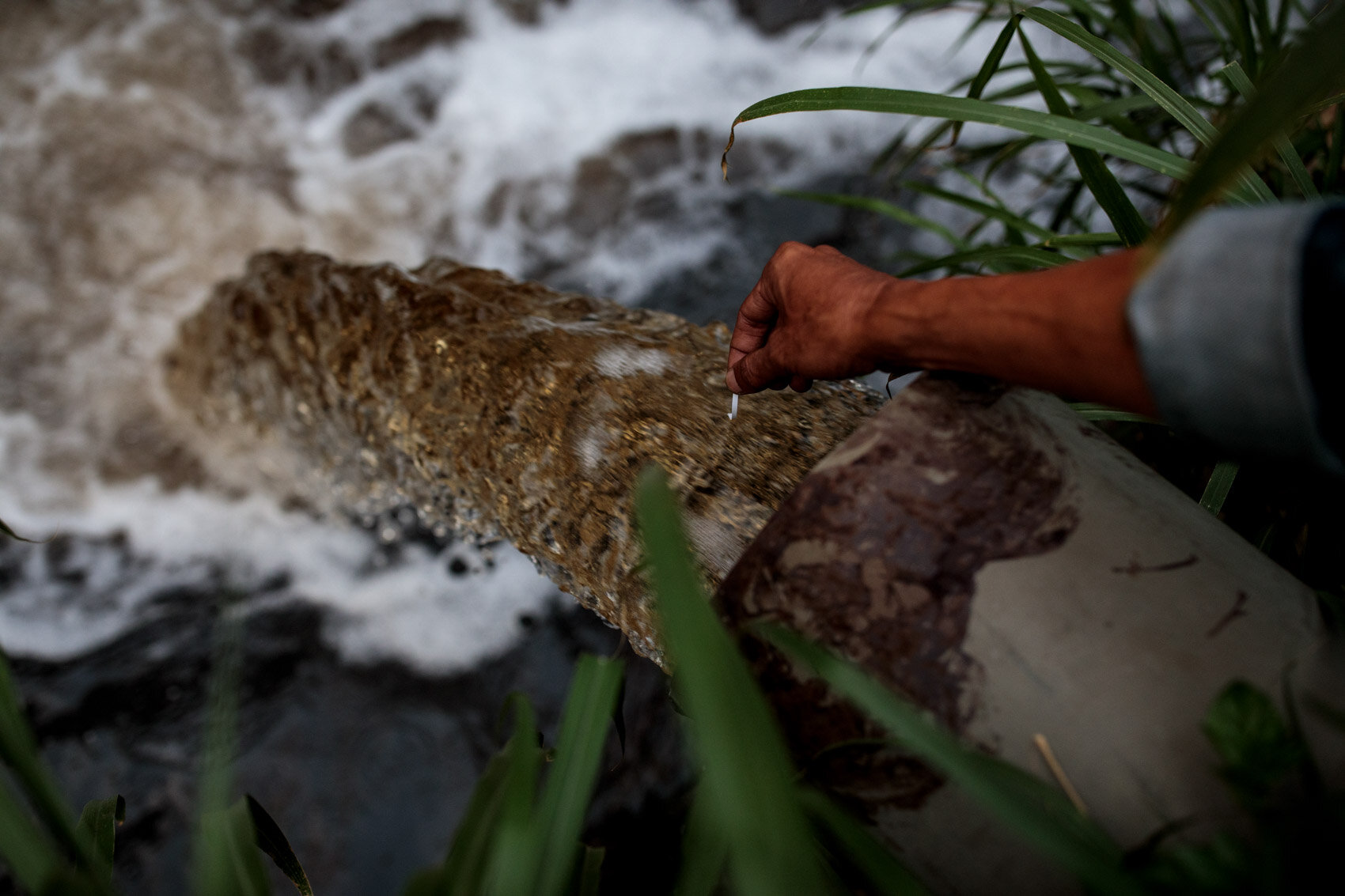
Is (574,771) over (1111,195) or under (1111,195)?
under

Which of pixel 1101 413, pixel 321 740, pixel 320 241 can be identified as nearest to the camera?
pixel 1101 413

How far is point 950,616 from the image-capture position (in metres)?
0.75

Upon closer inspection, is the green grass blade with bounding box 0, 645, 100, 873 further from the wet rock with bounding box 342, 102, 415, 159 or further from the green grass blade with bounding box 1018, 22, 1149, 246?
the wet rock with bounding box 342, 102, 415, 159

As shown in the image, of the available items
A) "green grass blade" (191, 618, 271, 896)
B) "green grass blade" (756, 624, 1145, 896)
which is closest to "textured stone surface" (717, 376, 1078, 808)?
"green grass blade" (756, 624, 1145, 896)

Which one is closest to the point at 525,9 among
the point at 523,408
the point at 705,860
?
the point at 523,408

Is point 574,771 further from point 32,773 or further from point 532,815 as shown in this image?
point 32,773

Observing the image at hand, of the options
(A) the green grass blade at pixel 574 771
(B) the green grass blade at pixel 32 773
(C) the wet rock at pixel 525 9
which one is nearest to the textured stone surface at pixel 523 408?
(A) the green grass blade at pixel 574 771

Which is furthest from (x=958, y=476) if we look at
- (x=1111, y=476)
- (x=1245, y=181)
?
(x=1245, y=181)

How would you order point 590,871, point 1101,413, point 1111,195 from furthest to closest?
1. point 1101,413
2. point 1111,195
3. point 590,871

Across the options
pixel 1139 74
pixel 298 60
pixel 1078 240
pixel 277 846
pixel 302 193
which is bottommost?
pixel 277 846

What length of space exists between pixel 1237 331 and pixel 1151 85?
80 centimetres

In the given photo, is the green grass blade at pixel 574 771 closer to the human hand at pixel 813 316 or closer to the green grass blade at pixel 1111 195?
the human hand at pixel 813 316

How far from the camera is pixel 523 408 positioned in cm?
145

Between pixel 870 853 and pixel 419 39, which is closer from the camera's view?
pixel 870 853
